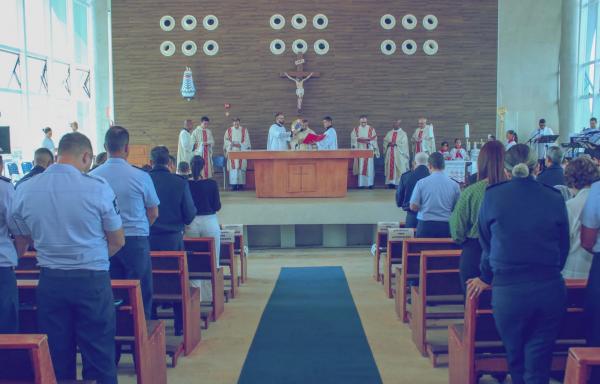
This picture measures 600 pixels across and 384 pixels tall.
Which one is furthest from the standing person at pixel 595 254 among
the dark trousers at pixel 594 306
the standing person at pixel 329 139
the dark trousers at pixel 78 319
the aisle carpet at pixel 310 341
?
the standing person at pixel 329 139

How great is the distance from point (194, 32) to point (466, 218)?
12.5m

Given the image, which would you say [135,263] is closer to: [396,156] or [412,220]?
[412,220]

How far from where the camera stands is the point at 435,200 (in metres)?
6.18

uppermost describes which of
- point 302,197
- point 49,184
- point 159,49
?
point 159,49

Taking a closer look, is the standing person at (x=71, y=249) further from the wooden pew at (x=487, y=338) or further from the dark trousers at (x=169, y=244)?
the dark trousers at (x=169, y=244)

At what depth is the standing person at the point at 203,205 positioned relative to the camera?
653 cm

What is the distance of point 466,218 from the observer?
13.5 feet

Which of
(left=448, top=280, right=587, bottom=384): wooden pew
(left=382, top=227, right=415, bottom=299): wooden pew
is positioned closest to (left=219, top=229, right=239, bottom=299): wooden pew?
(left=382, top=227, right=415, bottom=299): wooden pew

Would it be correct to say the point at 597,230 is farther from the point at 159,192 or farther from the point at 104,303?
the point at 159,192

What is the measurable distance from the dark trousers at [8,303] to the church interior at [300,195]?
16 mm

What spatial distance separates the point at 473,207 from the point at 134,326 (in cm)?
211

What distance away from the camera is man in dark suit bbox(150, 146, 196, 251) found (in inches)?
219

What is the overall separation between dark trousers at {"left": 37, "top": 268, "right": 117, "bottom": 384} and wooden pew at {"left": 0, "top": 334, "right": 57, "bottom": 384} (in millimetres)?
557

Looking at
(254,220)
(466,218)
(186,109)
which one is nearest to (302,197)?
(254,220)
